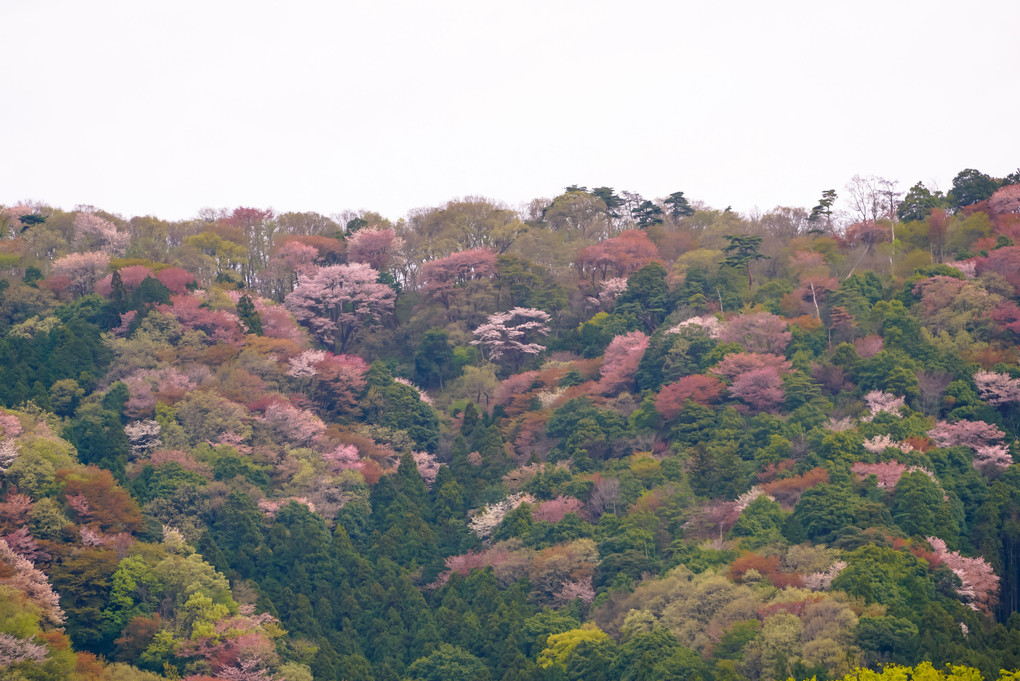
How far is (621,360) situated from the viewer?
216 ft

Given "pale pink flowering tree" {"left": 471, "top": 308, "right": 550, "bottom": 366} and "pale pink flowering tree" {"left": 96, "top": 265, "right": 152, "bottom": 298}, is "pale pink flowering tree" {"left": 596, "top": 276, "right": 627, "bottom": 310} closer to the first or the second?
"pale pink flowering tree" {"left": 471, "top": 308, "right": 550, "bottom": 366}

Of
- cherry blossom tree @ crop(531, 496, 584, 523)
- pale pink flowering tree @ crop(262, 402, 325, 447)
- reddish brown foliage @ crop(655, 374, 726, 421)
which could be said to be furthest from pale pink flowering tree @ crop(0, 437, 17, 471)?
reddish brown foliage @ crop(655, 374, 726, 421)

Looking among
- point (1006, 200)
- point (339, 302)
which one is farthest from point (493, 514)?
point (1006, 200)

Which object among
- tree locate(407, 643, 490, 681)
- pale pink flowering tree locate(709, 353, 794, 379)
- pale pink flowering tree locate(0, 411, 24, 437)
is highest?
pale pink flowering tree locate(0, 411, 24, 437)

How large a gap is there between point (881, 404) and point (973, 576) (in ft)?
35.9

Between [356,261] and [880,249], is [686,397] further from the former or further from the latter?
[356,261]

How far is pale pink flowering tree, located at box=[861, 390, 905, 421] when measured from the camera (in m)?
56.1

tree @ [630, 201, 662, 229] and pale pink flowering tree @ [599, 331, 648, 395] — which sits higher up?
tree @ [630, 201, 662, 229]

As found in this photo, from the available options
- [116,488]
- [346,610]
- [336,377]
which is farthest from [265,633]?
[336,377]

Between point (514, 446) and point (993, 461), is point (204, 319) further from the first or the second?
point (993, 461)

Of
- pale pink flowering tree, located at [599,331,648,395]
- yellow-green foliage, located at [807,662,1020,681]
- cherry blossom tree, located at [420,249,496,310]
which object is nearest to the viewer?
yellow-green foliage, located at [807,662,1020,681]

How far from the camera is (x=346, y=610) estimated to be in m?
53.1

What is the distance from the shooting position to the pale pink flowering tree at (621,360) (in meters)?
64.2

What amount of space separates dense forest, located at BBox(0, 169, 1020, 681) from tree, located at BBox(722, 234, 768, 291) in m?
0.47
